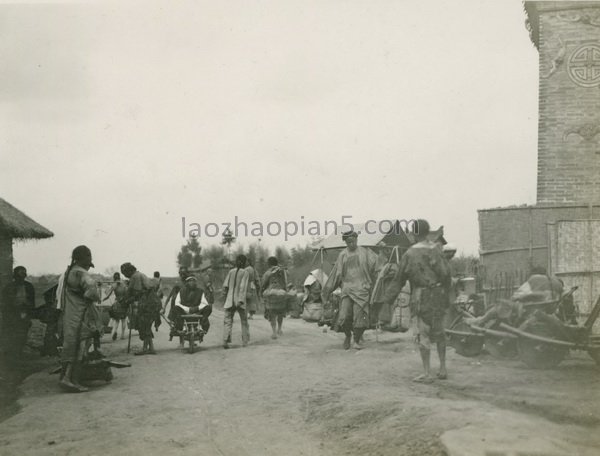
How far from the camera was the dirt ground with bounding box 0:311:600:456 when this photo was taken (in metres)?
4.57

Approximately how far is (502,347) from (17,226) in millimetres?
8772

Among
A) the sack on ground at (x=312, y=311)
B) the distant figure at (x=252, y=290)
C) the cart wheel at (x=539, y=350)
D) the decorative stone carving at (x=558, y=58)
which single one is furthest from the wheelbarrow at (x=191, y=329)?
the decorative stone carving at (x=558, y=58)

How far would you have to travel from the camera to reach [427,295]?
269 inches

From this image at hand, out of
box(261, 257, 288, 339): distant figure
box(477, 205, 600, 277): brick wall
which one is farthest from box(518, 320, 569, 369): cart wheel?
box(261, 257, 288, 339): distant figure

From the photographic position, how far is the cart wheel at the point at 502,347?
7.90 meters

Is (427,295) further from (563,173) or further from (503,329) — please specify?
(563,173)

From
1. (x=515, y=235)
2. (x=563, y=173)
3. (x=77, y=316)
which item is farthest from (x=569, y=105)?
(x=77, y=316)

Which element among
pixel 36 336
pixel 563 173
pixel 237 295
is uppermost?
pixel 563 173

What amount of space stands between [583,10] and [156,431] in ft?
35.0

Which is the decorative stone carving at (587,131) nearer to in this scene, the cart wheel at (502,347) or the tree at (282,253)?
the cart wheel at (502,347)

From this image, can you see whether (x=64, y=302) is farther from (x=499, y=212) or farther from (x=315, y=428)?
(x=499, y=212)

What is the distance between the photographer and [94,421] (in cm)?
571

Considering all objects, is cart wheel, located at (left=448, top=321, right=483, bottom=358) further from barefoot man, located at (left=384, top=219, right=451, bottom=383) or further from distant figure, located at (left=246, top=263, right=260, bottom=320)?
distant figure, located at (left=246, top=263, right=260, bottom=320)

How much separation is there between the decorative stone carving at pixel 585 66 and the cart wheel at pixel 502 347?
5.65m
